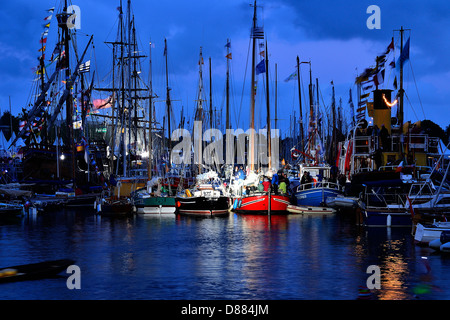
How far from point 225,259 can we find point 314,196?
93.5ft

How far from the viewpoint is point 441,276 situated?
2245 cm

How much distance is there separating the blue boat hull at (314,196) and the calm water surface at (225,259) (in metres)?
8.53

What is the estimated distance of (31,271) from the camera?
23.2 m

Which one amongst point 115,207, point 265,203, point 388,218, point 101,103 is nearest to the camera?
point 388,218

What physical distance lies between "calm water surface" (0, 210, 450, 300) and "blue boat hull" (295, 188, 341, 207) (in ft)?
28.0

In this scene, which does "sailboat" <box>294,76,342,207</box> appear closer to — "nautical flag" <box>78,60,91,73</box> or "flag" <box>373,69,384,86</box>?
"flag" <box>373,69,384,86</box>

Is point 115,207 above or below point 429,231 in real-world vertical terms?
above

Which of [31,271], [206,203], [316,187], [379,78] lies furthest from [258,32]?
[31,271]

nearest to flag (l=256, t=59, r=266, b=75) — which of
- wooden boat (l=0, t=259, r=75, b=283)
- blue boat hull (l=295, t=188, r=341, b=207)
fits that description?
blue boat hull (l=295, t=188, r=341, b=207)

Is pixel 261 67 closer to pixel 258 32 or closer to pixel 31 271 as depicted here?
pixel 258 32

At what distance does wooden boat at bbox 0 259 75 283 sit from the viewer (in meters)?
22.3

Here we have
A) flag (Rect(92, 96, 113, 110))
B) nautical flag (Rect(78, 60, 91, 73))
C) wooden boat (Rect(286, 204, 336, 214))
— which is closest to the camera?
wooden boat (Rect(286, 204, 336, 214))
